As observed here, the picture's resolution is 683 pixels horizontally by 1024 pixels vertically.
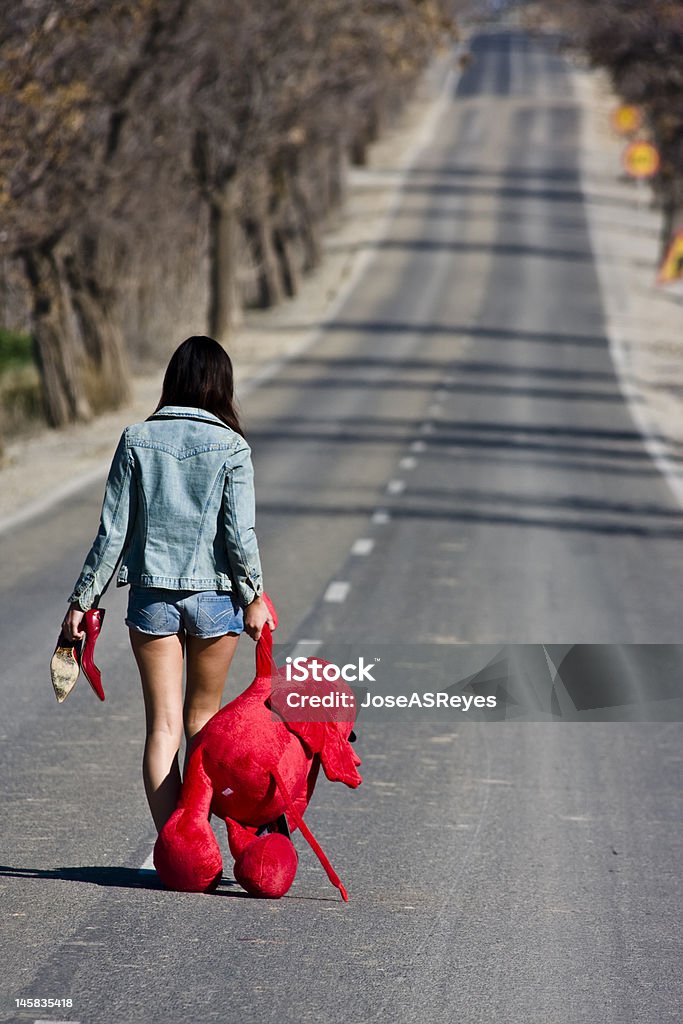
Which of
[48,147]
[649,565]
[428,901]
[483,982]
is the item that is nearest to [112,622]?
[649,565]

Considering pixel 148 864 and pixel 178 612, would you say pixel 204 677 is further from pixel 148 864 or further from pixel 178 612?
pixel 148 864

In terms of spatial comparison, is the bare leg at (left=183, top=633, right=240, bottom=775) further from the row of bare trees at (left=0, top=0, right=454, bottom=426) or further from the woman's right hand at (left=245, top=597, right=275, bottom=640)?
the row of bare trees at (left=0, top=0, right=454, bottom=426)

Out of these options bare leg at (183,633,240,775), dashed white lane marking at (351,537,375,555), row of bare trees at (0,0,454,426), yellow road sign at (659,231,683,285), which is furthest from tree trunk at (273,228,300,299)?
bare leg at (183,633,240,775)

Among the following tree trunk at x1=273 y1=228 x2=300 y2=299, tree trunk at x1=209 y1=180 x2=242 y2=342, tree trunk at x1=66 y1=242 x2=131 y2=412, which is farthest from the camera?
tree trunk at x1=273 y1=228 x2=300 y2=299

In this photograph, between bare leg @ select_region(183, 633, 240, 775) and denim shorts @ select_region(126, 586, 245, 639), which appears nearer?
denim shorts @ select_region(126, 586, 245, 639)

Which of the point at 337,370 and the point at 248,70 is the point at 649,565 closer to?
the point at 337,370

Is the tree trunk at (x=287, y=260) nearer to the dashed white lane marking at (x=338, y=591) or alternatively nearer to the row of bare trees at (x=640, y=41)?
the row of bare trees at (x=640, y=41)

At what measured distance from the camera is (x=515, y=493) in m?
20.4

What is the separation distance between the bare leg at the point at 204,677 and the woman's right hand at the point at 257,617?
7 cm

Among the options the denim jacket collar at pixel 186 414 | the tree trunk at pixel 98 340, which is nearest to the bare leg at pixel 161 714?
the denim jacket collar at pixel 186 414

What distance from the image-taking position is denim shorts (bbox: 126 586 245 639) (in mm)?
5664

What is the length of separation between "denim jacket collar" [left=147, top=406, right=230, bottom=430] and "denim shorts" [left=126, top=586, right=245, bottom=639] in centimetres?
59

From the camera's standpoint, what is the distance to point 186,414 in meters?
5.75

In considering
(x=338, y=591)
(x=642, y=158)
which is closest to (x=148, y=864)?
(x=338, y=591)
